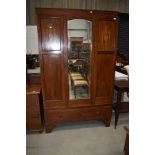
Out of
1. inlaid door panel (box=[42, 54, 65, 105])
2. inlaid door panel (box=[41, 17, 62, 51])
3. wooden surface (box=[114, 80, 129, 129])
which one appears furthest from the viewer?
wooden surface (box=[114, 80, 129, 129])

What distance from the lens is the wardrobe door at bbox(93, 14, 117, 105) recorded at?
2682 millimetres

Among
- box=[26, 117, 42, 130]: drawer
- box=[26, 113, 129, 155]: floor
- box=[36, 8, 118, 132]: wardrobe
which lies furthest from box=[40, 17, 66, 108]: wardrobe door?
box=[26, 113, 129, 155]: floor

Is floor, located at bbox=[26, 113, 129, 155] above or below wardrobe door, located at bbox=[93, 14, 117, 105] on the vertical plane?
below

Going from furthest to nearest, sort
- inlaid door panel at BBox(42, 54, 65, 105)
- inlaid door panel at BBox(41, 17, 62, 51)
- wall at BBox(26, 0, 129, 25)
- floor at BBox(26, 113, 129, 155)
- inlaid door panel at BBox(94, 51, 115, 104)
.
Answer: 1. wall at BBox(26, 0, 129, 25)
2. inlaid door panel at BBox(94, 51, 115, 104)
3. inlaid door panel at BBox(42, 54, 65, 105)
4. inlaid door panel at BBox(41, 17, 62, 51)
5. floor at BBox(26, 113, 129, 155)

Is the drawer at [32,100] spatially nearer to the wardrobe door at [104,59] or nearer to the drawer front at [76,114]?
the drawer front at [76,114]

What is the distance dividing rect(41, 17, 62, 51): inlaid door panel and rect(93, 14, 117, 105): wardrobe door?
1.78ft

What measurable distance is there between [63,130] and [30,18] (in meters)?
2.43

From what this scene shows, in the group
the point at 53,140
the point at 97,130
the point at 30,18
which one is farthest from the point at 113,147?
the point at 30,18

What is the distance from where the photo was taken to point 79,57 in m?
2.78

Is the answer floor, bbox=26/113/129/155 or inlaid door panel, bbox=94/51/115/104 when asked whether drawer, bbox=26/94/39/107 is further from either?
inlaid door panel, bbox=94/51/115/104

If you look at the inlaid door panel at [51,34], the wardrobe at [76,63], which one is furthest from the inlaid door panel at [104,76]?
the inlaid door panel at [51,34]
